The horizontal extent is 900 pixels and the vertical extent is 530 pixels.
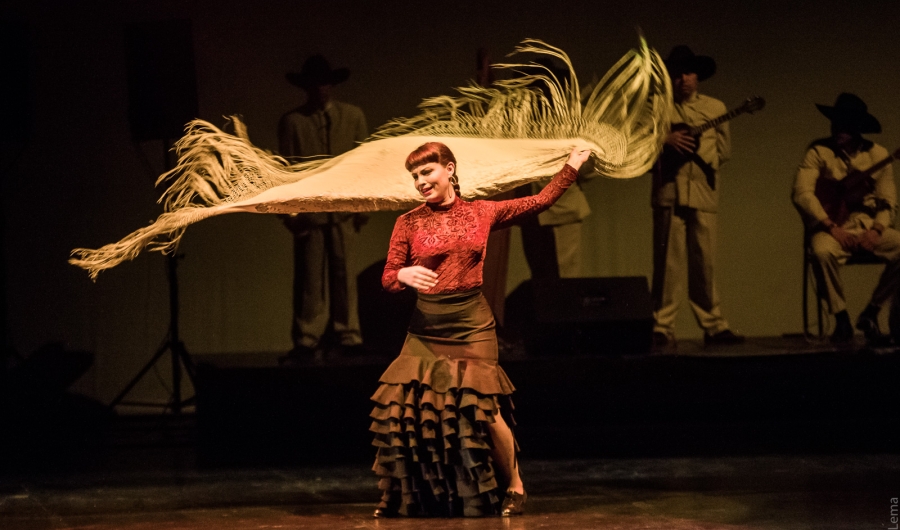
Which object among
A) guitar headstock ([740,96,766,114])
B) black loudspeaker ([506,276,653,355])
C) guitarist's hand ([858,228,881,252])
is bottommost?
black loudspeaker ([506,276,653,355])

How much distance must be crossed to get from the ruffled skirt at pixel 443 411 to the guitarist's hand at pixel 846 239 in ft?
8.66

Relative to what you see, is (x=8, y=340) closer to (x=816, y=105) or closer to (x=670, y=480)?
(x=670, y=480)

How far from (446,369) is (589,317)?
148 centimetres

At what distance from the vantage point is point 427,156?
11.1 feet

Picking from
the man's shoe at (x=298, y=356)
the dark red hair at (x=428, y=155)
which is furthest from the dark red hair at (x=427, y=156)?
the man's shoe at (x=298, y=356)

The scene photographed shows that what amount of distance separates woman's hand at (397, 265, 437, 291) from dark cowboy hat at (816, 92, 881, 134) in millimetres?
3287

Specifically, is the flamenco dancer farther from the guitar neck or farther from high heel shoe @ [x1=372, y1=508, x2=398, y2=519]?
the guitar neck

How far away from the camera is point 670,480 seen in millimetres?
Result: 4219

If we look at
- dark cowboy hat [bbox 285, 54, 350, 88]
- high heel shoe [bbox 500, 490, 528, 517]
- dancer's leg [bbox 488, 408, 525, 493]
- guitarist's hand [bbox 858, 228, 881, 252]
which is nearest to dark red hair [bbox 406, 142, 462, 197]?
dancer's leg [bbox 488, 408, 525, 493]

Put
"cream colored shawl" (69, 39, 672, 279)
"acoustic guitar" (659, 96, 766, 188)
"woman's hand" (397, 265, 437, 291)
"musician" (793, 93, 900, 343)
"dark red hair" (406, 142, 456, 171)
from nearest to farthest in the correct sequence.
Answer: "woman's hand" (397, 265, 437, 291) < "dark red hair" (406, 142, 456, 171) < "cream colored shawl" (69, 39, 672, 279) < "musician" (793, 93, 900, 343) < "acoustic guitar" (659, 96, 766, 188)

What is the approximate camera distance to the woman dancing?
341cm

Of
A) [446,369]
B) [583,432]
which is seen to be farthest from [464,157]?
[583,432]

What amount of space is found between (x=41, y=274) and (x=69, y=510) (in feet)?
6.92

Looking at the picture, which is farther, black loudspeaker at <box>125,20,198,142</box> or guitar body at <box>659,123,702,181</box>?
guitar body at <box>659,123,702,181</box>
